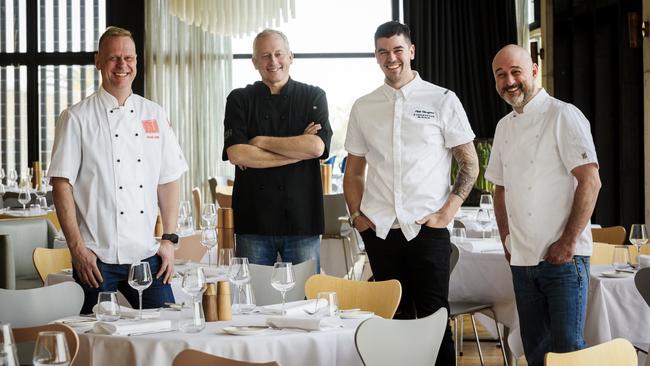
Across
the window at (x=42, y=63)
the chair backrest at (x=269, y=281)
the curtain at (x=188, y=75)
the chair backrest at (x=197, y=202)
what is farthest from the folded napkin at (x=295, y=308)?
the window at (x=42, y=63)

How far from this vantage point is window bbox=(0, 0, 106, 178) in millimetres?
13188

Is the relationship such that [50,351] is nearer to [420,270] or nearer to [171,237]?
[171,237]

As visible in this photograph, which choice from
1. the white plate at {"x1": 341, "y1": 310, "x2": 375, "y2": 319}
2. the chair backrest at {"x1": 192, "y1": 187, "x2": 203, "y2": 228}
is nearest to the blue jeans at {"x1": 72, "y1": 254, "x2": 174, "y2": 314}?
the white plate at {"x1": 341, "y1": 310, "x2": 375, "y2": 319}

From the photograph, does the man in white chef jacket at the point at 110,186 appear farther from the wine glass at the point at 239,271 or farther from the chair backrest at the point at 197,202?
the chair backrest at the point at 197,202

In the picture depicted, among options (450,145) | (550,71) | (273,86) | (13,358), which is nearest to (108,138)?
(273,86)

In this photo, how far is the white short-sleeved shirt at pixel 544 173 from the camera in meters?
4.14

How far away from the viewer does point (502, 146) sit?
179 inches

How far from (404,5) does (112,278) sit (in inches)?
347

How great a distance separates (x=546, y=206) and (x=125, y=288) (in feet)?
6.15

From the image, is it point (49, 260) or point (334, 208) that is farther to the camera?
point (334, 208)

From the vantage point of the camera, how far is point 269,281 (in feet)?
15.8

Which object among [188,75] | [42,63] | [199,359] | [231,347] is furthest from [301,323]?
[42,63]

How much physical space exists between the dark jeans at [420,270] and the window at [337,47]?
8.42 metres

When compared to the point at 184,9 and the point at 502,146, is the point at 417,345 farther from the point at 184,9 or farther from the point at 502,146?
the point at 184,9
